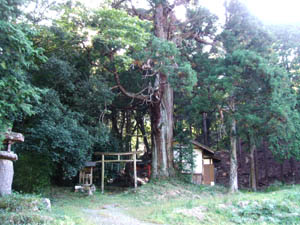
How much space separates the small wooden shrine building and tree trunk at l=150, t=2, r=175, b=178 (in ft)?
6.80

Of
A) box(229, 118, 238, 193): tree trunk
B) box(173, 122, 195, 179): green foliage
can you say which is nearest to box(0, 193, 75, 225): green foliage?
box(229, 118, 238, 193): tree trunk

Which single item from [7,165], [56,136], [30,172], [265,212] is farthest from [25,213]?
[265,212]

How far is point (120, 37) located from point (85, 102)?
376 centimetres

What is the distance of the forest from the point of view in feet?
39.0

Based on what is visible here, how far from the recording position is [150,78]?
17062 mm

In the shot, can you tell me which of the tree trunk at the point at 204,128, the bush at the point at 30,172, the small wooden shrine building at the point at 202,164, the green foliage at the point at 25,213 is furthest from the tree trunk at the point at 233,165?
the green foliage at the point at 25,213

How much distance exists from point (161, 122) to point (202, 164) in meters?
5.54

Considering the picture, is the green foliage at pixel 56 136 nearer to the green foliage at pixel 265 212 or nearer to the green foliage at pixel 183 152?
the green foliage at pixel 183 152

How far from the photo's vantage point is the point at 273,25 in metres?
17.0

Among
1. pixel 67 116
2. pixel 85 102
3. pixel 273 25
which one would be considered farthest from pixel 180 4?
pixel 67 116

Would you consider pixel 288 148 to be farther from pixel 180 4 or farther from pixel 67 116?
pixel 67 116

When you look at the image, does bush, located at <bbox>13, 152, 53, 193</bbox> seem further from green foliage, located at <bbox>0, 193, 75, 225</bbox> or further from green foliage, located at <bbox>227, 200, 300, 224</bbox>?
green foliage, located at <bbox>227, 200, 300, 224</bbox>

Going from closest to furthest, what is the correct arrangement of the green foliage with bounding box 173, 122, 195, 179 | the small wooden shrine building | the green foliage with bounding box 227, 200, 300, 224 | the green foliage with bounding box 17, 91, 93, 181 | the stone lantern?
1. the green foliage with bounding box 227, 200, 300, 224
2. the stone lantern
3. the green foliage with bounding box 17, 91, 93, 181
4. the green foliage with bounding box 173, 122, 195, 179
5. the small wooden shrine building

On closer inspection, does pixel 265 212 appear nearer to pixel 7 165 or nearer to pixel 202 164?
pixel 7 165
